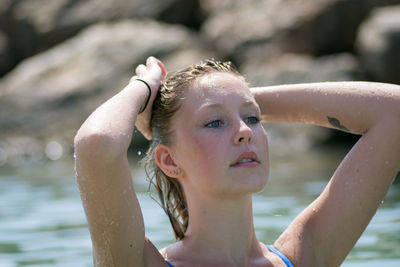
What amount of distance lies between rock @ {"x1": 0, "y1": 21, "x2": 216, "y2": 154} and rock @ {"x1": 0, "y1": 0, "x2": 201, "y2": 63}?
1.38 metres

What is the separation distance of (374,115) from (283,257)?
740 millimetres

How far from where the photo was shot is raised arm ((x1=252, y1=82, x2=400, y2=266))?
2961mm

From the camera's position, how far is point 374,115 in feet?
10.0

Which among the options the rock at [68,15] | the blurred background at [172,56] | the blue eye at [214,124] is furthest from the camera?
the rock at [68,15]

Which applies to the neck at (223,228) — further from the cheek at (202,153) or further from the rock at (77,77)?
the rock at (77,77)

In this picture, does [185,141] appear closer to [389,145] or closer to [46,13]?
[389,145]

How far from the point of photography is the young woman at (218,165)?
2475mm

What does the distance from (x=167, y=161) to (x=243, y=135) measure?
0.40 meters

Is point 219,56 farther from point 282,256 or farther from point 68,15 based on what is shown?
point 282,256

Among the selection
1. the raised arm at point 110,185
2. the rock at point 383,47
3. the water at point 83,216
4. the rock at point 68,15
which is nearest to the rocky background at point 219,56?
the rock at point 383,47

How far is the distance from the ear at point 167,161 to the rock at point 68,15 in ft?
41.0

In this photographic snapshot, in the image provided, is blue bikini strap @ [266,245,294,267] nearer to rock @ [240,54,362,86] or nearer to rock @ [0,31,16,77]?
rock @ [240,54,362,86]

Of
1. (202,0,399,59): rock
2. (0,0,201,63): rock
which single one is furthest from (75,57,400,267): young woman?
(0,0,201,63): rock

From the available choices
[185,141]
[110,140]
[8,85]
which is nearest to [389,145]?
[185,141]
